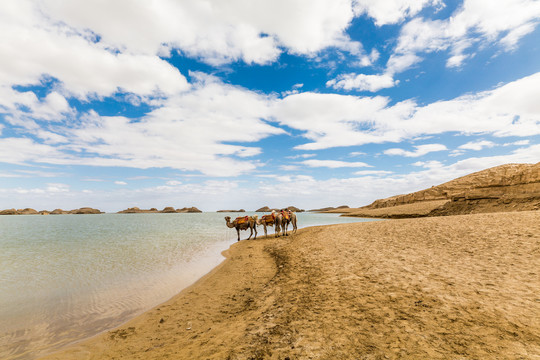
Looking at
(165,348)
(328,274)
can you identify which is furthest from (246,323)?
(328,274)

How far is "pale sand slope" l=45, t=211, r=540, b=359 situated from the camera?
148 inches

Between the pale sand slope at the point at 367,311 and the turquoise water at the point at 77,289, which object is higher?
the pale sand slope at the point at 367,311

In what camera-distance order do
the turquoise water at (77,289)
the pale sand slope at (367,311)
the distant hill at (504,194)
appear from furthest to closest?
the distant hill at (504,194) < the turquoise water at (77,289) < the pale sand slope at (367,311)

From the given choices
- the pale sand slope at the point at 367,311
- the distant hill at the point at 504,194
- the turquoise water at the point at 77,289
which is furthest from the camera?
the distant hill at the point at 504,194

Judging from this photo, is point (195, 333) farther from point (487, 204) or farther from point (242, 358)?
point (487, 204)

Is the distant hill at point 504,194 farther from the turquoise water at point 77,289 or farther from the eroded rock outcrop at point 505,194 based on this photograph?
the turquoise water at point 77,289

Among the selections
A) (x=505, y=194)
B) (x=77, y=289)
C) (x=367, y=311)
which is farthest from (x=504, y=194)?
(x=77, y=289)

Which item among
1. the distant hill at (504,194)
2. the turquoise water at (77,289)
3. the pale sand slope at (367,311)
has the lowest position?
the turquoise water at (77,289)

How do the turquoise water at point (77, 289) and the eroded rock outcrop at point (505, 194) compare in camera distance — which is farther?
the eroded rock outcrop at point (505, 194)

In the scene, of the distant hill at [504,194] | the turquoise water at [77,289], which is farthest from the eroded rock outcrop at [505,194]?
the turquoise water at [77,289]

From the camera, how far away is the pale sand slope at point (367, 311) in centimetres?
376

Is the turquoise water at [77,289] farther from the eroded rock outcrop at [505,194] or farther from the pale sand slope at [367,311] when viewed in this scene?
the eroded rock outcrop at [505,194]

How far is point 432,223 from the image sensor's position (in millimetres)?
14234

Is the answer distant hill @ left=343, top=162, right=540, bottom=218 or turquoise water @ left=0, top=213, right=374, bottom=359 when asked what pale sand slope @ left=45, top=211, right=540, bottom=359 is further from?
distant hill @ left=343, top=162, right=540, bottom=218
